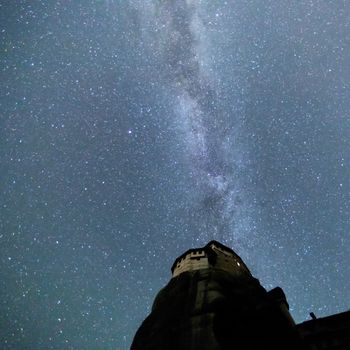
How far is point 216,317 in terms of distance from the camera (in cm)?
1872

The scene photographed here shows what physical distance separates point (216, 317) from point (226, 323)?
58 centimetres

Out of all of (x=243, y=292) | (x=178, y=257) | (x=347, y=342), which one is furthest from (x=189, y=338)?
(x=178, y=257)

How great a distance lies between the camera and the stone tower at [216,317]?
58.7ft

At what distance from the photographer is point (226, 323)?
61.2ft

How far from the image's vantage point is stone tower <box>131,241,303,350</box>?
705 inches

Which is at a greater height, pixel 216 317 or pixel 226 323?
pixel 216 317

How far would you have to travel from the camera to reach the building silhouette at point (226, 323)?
18.0 metres

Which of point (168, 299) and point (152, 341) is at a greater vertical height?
point (168, 299)

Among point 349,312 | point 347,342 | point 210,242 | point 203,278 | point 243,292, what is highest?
point 210,242

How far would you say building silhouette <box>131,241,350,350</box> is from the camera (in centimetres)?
1795

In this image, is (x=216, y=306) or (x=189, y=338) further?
(x=216, y=306)

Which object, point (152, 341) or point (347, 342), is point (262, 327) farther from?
point (152, 341)

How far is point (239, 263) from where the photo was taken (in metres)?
31.1

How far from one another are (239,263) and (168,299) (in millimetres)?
9192
